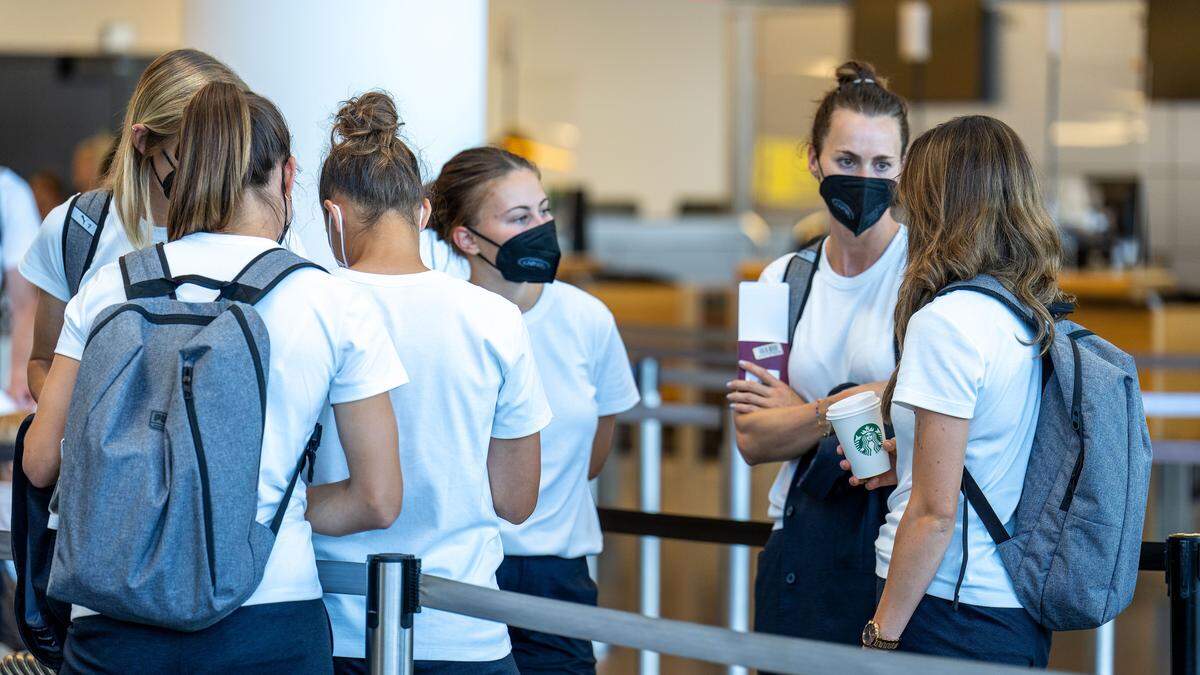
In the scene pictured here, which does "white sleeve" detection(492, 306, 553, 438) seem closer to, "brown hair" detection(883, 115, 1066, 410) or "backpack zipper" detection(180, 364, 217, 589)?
"backpack zipper" detection(180, 364, 217, 589)

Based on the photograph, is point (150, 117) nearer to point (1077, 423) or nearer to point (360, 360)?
point (360, 360)

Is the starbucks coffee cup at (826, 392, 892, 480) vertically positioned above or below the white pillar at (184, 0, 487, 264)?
below

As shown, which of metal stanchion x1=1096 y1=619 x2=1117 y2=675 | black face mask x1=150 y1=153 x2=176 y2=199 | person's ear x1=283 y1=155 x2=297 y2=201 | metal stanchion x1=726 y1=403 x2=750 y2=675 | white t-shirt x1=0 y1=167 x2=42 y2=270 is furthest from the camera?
white t-shirt x1=0 y1=167 x2=42 y2=270

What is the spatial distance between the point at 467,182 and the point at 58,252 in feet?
2.30

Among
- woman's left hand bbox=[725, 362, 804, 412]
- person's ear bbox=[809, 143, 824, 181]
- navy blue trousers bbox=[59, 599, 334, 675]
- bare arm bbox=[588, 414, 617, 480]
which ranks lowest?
navy blue trousers bbox=[59, 599, 334, 675]

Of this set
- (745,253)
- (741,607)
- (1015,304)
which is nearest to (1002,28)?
(745,253)

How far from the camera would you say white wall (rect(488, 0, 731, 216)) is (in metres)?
13.9

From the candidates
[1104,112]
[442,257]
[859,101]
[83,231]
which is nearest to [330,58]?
[442,257]

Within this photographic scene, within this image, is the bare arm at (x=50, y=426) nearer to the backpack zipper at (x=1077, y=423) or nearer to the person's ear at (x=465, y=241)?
the person's ear at (x=465, y=241)

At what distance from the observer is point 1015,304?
1.86m

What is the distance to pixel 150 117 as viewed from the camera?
206 centimetres

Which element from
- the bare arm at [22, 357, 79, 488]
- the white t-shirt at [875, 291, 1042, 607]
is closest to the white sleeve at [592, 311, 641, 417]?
the white t-shirt at [875, 291, 1042, 607]

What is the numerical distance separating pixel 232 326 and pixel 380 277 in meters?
0.33

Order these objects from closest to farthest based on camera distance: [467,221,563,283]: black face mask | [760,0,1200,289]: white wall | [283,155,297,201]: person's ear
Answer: [283,155,297,201]: person's ear → [467,221,563,283]: black face mask → [760,0,1200,289]: white wall
